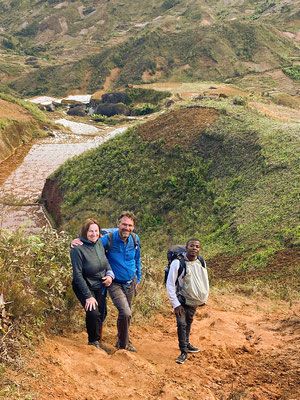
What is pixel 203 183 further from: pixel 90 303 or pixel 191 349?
pixel 90 303

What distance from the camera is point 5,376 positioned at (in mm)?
2891

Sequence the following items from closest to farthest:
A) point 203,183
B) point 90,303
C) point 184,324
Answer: point 90,303, point 184,324, point 203,183

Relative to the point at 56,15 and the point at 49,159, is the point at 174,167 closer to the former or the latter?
the point at 49,159

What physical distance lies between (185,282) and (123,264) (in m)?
0.79

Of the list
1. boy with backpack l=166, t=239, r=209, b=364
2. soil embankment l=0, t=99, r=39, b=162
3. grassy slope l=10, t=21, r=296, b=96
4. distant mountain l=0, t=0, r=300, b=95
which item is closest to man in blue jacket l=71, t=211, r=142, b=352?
boy with backpack l=166, t=239, r=209, b=364

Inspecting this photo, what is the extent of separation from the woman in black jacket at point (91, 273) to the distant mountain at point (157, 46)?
47893mm

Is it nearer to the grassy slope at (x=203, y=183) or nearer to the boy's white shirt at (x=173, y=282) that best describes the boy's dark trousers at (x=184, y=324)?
the boy's white shirt at (x=173, y=282)

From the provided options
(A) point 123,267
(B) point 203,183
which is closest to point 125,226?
(A) point 123,267

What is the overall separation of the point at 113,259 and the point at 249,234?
→ 533cm

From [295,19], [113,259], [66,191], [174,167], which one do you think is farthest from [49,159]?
[295,19]

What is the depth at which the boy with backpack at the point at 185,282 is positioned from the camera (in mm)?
4055

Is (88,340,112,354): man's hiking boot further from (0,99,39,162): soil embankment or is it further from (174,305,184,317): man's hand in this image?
(0,99,39,162): soil embankment

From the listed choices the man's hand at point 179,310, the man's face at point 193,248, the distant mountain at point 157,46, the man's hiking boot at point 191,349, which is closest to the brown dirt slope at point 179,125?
the man's face at point 193,248

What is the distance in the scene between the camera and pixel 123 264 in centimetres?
436
